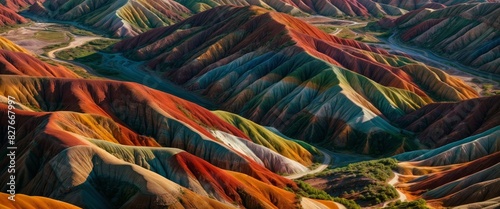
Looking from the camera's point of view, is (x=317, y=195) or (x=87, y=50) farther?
(x=87, y=50)

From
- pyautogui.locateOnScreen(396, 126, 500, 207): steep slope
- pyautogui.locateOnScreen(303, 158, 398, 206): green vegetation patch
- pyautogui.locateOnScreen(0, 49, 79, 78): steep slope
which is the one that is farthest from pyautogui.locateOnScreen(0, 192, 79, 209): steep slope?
pyautogui.locateOnScreen(0, 49, 79, 78): steep slope

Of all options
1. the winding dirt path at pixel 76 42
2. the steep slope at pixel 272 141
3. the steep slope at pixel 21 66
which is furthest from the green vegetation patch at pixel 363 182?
the winding dirt path at pixel 76 42

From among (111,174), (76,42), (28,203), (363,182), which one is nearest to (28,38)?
(76,42)

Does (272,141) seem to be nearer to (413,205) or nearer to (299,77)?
(299,77)

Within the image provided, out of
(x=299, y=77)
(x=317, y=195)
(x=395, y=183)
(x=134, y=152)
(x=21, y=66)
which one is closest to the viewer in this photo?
(x=134, y=152)

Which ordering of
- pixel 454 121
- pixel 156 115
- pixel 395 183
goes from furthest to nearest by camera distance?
pixel 454 121 → pixel 156 115 → pixel 395 183

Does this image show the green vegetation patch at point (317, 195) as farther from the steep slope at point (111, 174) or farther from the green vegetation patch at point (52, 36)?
the green vegetation patch at point (52, 36)

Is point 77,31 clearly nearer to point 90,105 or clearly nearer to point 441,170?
point 90,105
